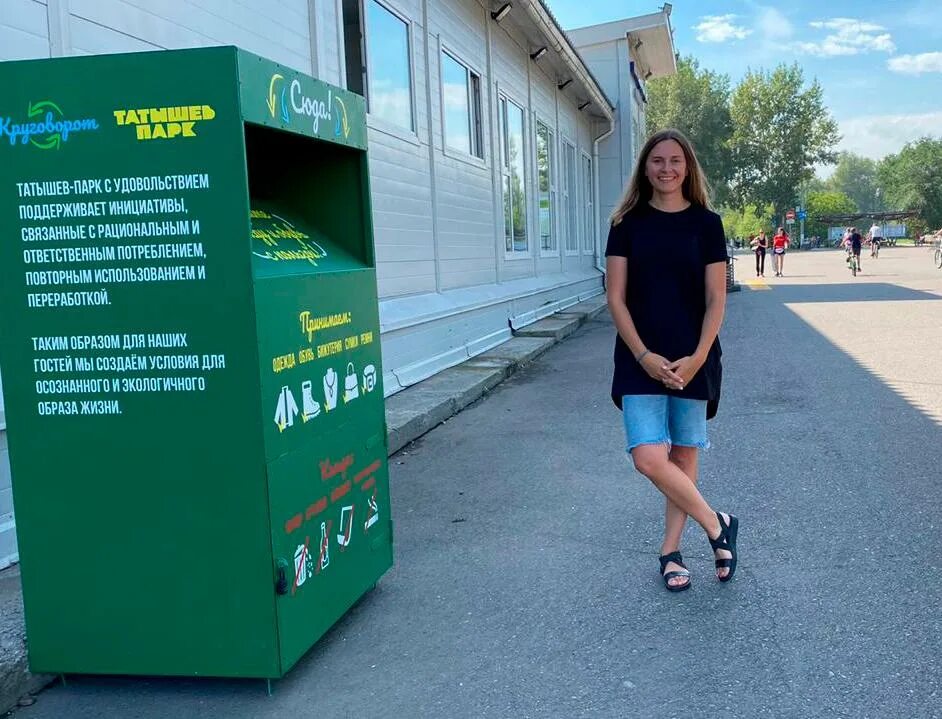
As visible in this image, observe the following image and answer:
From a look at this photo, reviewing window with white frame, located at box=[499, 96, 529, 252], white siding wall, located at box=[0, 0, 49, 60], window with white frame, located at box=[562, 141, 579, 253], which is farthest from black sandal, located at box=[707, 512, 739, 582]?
window with white frame, located at box=[562, 141, 579, 253]

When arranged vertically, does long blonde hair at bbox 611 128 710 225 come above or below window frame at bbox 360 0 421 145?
below

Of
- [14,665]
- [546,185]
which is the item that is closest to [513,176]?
[546,185]

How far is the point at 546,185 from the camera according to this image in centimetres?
1745

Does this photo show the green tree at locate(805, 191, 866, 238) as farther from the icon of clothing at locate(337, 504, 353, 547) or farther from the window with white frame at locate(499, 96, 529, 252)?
the icon of clothing at locate(337, 504, 353, 547)

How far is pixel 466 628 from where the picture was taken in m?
3.56

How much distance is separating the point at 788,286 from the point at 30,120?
81.7ft

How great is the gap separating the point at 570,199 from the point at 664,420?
16857mm

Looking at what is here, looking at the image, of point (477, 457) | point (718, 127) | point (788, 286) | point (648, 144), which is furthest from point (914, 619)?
point (718, 127)

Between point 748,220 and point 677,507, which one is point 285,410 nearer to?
point 677,507

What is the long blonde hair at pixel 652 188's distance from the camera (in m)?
3.72

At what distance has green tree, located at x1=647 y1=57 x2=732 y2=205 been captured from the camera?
233 ft

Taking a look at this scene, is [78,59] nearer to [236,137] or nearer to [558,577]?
[236,137]

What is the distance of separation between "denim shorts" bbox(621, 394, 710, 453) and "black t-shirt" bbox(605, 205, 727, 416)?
0.04 meters

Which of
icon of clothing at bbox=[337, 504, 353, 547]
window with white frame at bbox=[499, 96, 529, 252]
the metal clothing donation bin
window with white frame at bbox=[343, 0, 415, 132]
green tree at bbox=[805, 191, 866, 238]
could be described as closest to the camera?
the metal clothing donation bin
